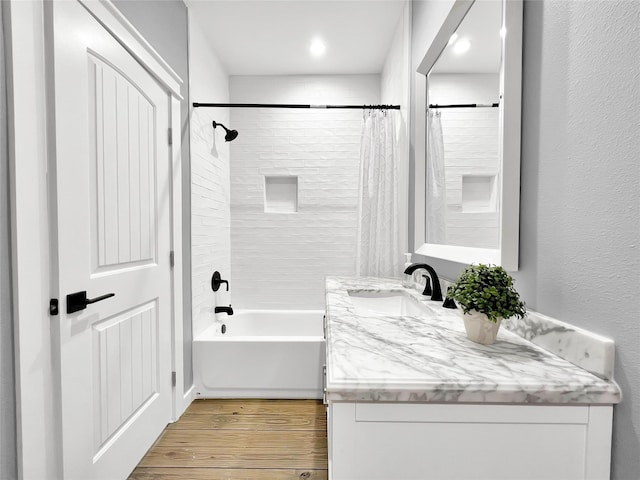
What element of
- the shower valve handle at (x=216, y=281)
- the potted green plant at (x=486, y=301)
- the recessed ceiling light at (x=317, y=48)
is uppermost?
the recessed ceiling light at (x=317, y=48)

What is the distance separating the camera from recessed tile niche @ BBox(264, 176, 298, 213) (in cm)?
329

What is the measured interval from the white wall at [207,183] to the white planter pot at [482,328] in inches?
75.8

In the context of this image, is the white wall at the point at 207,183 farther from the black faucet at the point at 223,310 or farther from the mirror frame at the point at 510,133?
the mirror frame at the point at 510,133

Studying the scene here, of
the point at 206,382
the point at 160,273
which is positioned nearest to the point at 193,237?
the point at 160,273

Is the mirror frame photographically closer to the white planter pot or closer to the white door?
the white planter pot

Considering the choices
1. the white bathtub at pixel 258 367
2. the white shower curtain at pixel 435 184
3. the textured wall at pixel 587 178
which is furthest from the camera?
the white bathtub at pixel 258 367

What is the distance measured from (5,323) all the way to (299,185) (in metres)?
2.49

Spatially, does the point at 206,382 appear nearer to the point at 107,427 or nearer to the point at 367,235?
the point at 107,427

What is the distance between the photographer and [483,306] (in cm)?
85

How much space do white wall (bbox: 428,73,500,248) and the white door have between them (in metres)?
1.46

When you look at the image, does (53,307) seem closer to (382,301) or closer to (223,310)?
(382,301)

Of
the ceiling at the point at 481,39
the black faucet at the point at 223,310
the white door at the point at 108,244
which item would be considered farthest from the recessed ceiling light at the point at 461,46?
the black faucet at the point at 223,310

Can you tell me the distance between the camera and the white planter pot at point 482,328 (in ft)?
2.86

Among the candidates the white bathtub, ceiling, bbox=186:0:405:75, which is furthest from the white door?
ceiling, bbox=186:0:405:75
